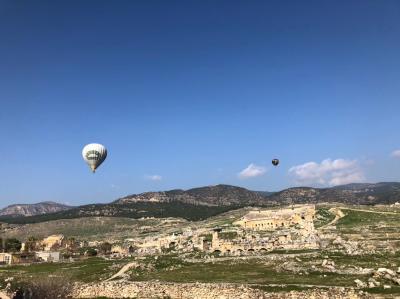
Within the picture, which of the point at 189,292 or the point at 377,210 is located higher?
the point at 377,210

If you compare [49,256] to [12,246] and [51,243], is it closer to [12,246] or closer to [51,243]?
[12,246]

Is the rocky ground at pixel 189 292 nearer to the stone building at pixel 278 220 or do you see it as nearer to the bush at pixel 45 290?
the bush at pixel 45 290

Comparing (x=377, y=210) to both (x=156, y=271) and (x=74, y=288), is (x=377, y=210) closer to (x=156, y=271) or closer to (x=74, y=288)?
(x=156, y=271)

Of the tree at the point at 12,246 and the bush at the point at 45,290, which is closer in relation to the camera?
the bush at the point at 45,290

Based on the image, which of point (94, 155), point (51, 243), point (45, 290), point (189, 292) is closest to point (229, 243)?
point (94, 155)

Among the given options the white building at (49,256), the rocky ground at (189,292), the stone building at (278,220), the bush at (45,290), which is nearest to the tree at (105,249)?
the white building at (49,256)

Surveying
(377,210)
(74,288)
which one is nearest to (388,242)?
(74,288)

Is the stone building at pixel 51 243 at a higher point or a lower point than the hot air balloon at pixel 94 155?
lower

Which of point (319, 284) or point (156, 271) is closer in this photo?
A: point (319, 284)
